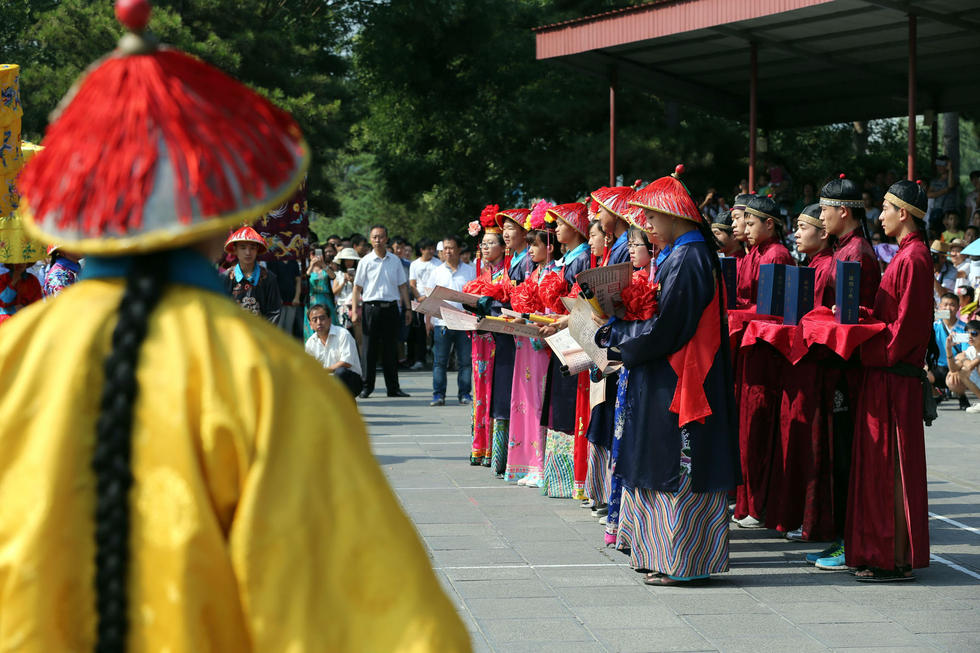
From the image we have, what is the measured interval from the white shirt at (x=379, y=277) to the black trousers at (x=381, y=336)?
0.11m

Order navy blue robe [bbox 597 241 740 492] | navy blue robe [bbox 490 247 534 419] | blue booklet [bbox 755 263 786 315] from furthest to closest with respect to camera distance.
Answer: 1. navy blue robe [bbox 490 247 534 419]
2. blue booklet [bbox 755 263 786 315]
3. navy blue robe [bbox 597 241 740 492]

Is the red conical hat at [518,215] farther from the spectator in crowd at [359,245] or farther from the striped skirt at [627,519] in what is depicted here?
the spectator in crowd at [359,245]

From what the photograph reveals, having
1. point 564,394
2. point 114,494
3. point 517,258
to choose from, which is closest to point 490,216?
point 517,258

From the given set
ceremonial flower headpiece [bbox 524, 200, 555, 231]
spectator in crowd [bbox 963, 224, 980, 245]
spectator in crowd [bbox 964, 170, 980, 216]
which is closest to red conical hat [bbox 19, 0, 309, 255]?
ceremonial flower headpiece [bbox 524, 200, 555, 231]

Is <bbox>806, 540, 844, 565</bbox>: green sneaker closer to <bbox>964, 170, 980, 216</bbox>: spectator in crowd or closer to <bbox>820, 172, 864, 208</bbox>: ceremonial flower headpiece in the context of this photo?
<bbox>820, 172, 864, 208</bbox>: ceremonial flower headpiece

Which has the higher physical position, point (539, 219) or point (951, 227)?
point (951, 227)

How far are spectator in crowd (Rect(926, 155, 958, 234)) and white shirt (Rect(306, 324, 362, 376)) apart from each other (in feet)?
33.9

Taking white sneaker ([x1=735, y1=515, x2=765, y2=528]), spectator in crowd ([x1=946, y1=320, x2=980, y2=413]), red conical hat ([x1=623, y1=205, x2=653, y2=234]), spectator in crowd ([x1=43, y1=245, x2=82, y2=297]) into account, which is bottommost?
white sneaker ([x1=735, y1=515, x2=765, y2=528])

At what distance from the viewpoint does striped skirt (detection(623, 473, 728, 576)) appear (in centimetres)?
597

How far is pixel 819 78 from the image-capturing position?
17.7m

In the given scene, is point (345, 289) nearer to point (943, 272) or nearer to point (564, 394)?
point (943, 272)

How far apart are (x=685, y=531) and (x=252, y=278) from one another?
4916 mm

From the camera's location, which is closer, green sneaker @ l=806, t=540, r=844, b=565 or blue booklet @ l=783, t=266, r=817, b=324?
green sneaker @ l=806, t=540, r=844, b=565

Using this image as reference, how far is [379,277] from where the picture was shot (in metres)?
14.7
